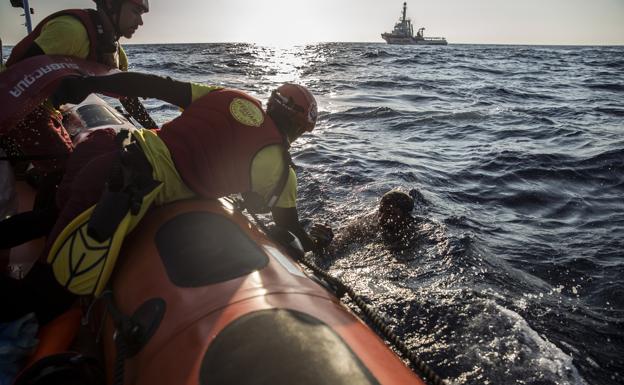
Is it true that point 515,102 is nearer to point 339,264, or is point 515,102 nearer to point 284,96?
point 339,264

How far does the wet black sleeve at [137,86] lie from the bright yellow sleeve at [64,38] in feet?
2.86

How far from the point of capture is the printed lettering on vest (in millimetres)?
2439

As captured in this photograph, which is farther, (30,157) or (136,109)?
(136,109)

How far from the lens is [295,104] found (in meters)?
2.78

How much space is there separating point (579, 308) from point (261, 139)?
3.18 meters

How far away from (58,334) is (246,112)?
1.57m

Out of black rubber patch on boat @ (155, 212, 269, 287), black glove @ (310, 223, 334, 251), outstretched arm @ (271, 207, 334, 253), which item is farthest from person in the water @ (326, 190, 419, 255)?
black rubber patch on boat @ (155, 212, 269, 287)

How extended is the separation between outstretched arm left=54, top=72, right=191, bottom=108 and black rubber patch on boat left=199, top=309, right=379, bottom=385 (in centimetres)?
166

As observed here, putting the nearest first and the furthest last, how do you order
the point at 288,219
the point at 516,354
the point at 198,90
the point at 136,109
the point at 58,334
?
the point at 58,334, the point at 198,90, the point at 288,219, the point at 516,354, the point at 136,109

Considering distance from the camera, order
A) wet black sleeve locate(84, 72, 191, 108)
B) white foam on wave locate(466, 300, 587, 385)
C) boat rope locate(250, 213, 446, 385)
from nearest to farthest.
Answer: boat rope locate(250, 213, 446, 385) → wet black sleeve locate(84, 72, 191, 108) → white foam on wave locate(466, 300, 587, 385)

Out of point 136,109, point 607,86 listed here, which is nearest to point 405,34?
point 607,86

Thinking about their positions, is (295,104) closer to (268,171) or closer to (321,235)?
(268,171)

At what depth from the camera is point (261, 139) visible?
2.44 metres

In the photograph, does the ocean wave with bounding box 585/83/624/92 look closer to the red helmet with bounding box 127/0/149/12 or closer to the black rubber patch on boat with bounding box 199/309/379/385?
the red helmet with bounding box 127/0/149/12
